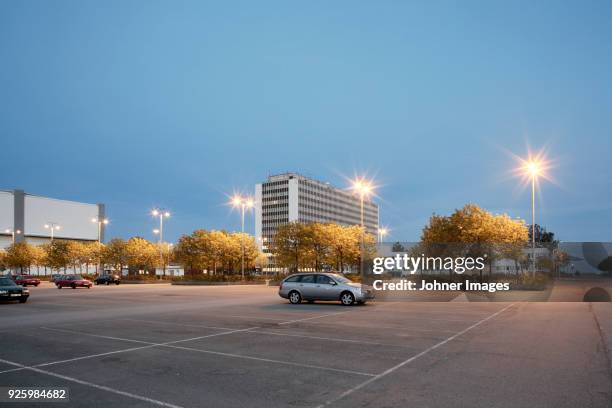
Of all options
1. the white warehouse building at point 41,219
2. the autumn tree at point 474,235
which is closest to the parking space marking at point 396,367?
the autumn tree at point 474,235

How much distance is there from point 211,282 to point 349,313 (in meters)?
38.6

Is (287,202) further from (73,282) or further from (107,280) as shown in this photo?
(73,282)

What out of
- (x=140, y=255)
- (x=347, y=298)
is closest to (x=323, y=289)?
(x=347, y=298)

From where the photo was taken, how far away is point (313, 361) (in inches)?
395

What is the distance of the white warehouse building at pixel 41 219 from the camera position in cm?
11625

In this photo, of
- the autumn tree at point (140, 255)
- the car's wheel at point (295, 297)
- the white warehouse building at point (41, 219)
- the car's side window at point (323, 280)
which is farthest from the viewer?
the white warehouse building at point (41, 219)

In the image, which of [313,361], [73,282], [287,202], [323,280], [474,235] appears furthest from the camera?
[287,202]

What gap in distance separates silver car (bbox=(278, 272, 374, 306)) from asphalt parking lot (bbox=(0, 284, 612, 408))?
5408 millimetres

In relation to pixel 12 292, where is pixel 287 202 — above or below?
above

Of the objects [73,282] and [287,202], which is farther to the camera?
[287,202]

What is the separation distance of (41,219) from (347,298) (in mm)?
122180

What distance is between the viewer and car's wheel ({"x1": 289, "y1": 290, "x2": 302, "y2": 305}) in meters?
24.9

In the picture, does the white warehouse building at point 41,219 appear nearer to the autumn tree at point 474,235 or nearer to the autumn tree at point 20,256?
the autumn tree at point 20,256

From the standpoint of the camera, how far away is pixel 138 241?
73.5m
